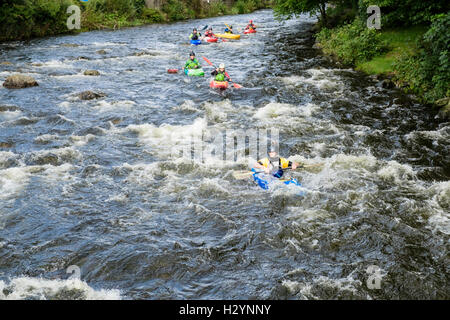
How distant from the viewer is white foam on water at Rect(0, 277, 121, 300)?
24.5ft

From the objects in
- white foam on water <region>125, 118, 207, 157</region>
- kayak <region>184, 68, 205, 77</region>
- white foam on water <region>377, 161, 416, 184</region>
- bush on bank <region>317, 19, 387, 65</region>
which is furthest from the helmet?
bush on bank <region>317, 19, 387, 65</region>

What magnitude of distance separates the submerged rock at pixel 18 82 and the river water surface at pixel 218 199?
0.53m

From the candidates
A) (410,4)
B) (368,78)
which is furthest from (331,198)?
(410,4)

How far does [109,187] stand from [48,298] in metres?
4.02

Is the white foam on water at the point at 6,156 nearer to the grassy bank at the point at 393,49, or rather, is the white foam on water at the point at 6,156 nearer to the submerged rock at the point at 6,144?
the submerged rock at the point at 6,144

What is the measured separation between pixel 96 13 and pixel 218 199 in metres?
32.4

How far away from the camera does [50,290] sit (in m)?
7.62

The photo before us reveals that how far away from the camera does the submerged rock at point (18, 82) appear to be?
62.7ft

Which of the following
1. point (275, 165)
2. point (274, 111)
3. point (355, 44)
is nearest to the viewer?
point (275, 165)

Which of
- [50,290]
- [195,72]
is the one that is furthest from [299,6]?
[50,290]

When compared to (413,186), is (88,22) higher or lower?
higher

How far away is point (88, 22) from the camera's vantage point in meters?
36.9

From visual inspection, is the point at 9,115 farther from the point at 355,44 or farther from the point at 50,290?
the point at 355,44
